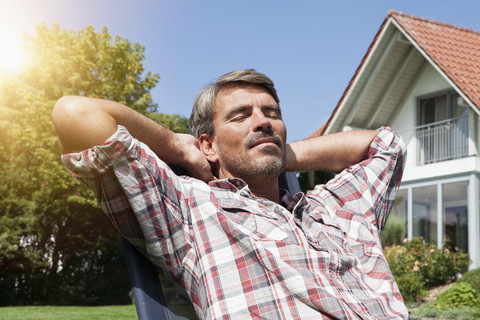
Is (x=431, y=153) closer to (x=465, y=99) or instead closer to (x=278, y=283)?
(x=465, y=99)

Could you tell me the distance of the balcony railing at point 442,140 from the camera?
15.2 meters

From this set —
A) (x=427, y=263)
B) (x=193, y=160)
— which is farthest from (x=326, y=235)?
(x=427, y=263)

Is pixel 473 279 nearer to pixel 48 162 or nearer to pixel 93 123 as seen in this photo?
pixel 93 123

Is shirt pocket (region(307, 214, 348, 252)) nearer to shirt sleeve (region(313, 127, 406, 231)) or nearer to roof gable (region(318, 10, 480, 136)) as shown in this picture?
shirt sleeve (region(313, 127, 406, 231))

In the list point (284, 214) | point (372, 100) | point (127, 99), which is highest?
point (127, 99)

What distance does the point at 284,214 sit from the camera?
2.44 metres

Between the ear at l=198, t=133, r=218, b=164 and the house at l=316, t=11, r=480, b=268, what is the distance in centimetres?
1228

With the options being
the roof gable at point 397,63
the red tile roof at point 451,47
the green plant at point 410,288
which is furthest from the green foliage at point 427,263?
the roof gable at point 397,63

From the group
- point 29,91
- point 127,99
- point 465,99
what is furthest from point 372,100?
point 29,91

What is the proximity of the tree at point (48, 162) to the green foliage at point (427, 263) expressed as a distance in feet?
31.9

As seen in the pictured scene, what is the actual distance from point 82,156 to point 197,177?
66 cm

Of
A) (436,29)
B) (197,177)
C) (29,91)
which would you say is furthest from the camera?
(29,91)

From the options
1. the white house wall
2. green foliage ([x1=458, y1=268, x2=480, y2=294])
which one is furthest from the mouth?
the white house wall

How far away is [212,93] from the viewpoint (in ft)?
8.89
